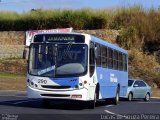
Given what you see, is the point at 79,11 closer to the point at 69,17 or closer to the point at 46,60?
the point at 69,17

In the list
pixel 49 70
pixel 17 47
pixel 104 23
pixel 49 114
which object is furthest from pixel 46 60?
pixel 104 23

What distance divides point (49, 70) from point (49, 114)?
3216 millimetres

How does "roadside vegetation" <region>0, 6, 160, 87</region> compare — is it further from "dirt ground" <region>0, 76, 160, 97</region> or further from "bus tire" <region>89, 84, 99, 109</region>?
"bus tire" <region>89, 84, 99, 109</region>

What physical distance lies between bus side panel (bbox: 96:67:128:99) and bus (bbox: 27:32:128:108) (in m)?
0.66

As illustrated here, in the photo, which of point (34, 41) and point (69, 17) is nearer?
point (34, 41)

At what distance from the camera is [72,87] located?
22547mm

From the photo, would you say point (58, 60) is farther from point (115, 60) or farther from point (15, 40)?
point (15, 40)

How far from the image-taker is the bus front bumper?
2252 cm

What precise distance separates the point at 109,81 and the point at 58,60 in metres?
4.57

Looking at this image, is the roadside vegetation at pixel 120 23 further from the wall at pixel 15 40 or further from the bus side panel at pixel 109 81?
the bus side panel at pixel 109 81

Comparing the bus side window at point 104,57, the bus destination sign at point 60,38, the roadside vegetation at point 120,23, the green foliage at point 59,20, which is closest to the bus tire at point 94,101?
the bus side window at point 104,57

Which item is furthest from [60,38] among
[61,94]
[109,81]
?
[109,81]

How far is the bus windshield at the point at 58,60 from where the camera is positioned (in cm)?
2284

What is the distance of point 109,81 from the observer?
88.0ft
